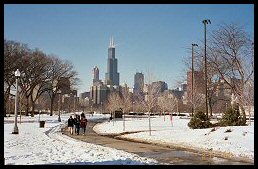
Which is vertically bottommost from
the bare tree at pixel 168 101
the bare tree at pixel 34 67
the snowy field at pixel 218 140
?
the snowy field at pixel 218 140

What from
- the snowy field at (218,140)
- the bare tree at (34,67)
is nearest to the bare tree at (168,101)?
the bare tree at (34,67)

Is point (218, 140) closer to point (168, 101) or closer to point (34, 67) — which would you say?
point (34, 67)

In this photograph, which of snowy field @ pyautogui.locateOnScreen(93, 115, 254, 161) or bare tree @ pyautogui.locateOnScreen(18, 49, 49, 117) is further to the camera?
bare tree @ pyautogui.locateOnScreen(18, 49, 49, 117)

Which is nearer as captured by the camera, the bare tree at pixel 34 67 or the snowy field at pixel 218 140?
the snowy field at pixel 218 140

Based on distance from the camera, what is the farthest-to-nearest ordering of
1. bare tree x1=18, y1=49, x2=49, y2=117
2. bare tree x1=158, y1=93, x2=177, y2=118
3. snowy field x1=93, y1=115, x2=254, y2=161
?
bare tree x1=158, y1=93, x2=177, y2=118 < bare tree x1=18, y1=49, x2=49, y2=117 < snowy field x1=93, y1=115, x2=254, y2=161

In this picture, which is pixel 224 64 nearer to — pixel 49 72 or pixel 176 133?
pixel 176 133

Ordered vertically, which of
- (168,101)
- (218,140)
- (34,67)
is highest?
(34,67)

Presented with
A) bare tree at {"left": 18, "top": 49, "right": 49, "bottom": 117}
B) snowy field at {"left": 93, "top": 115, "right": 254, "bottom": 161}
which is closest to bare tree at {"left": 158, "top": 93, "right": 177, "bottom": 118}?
bare tree at {"left": 18, "top": 49, "right": 49, "bottom": 117}

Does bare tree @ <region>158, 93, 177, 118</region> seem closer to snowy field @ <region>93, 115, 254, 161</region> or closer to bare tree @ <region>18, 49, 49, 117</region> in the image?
bare tree @ <region>18, 49, 49, 117</region>

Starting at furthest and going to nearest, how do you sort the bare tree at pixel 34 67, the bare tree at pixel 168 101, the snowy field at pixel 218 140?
1. the bare tree at pixel 168 101
2. the bare tree at pixel 34 67
3. the snowy field at pixel 218 140

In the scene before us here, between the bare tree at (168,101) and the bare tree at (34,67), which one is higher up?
the bare tree at (34,67)

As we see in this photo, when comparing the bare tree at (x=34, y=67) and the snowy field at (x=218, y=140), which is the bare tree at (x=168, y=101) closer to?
the bare tree at (x=34, y=67)

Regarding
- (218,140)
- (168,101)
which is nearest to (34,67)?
(218,140)

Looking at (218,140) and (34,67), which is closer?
(218,140)
